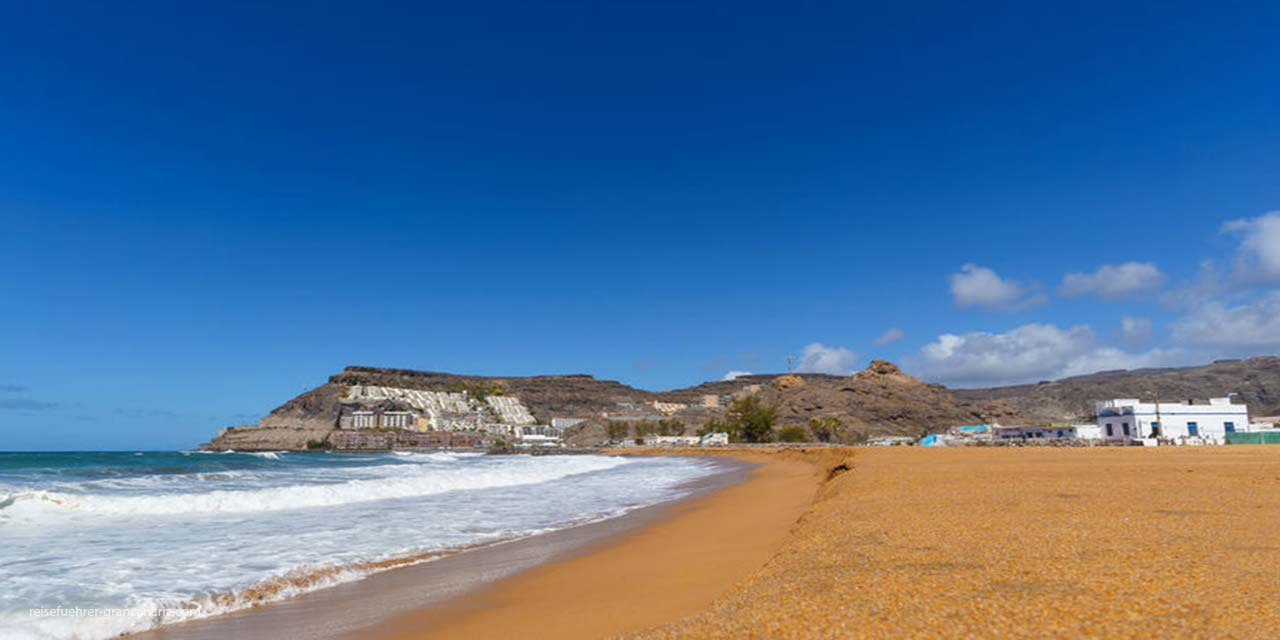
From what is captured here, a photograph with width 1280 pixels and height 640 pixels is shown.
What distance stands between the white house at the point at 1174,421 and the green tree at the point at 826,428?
1475 inches

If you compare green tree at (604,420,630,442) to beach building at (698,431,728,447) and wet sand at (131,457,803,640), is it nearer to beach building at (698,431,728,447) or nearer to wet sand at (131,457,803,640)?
beach building at (698,431,728,447)

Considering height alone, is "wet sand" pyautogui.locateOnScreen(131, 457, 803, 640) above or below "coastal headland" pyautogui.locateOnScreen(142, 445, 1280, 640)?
below

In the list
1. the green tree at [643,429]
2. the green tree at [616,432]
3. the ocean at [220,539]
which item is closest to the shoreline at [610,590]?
the ocean at [220,539]

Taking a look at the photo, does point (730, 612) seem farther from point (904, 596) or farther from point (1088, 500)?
point (1088, 500)

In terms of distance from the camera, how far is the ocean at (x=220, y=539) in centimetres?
680

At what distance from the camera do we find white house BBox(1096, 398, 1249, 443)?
49.5 meters

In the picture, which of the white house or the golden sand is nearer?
the golden sand

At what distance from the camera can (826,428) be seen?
91.4 m

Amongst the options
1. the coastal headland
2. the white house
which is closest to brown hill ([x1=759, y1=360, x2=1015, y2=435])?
the white house

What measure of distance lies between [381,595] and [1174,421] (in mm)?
60669

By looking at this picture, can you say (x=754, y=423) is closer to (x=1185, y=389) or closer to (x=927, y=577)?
(x=927, y=577)

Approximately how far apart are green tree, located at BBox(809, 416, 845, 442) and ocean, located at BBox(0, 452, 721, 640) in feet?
232

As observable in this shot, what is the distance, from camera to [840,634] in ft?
12.6

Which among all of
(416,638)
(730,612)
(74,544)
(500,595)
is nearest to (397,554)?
(500,595)
